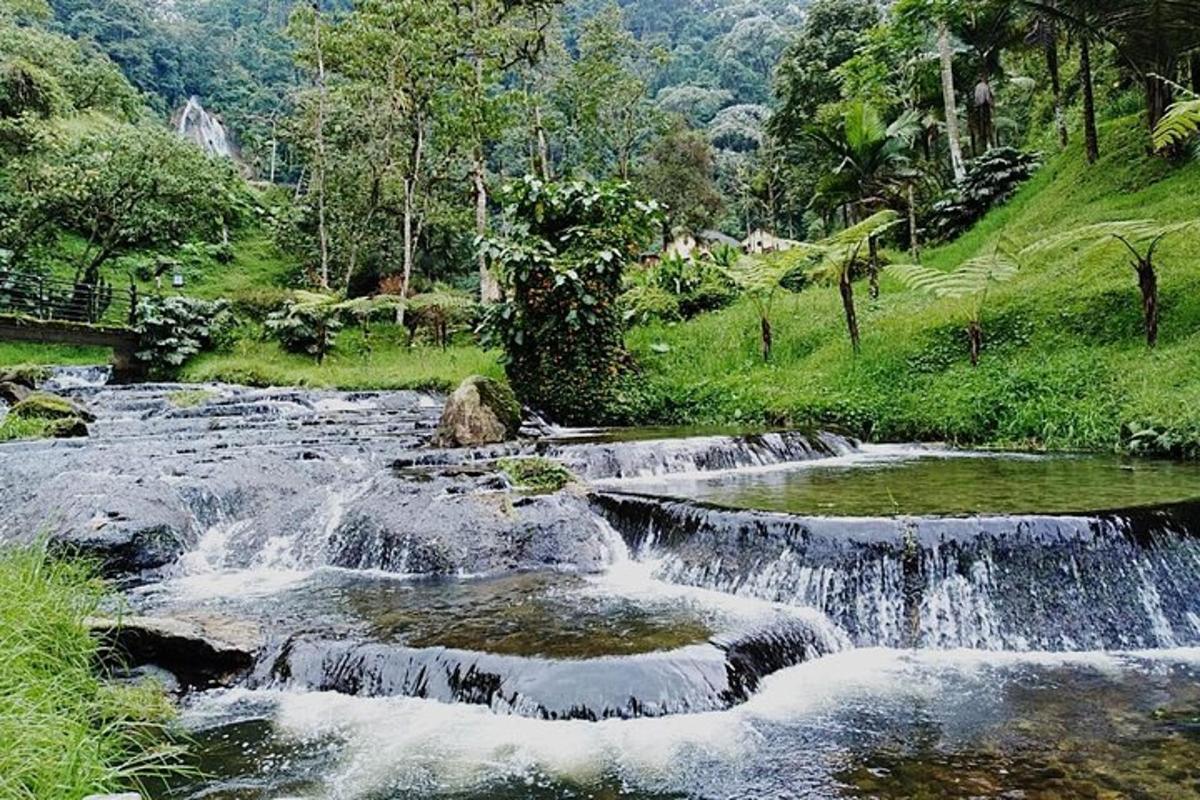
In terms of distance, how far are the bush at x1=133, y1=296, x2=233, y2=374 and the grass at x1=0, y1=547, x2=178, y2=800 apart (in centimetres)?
1865

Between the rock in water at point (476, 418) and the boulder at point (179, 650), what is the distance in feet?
17.7

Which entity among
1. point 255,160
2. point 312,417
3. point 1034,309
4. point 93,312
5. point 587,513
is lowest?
point 587,513

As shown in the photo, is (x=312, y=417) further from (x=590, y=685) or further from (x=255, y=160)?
(x=255, y=160)

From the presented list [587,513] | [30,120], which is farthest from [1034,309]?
[30,120]

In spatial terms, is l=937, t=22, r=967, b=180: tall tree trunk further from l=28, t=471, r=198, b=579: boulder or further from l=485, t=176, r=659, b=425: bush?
l=28, t=471, r=198, b=579: boulder

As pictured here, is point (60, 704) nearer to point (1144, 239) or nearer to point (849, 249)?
point (1144, 239)

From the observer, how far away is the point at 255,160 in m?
56.0

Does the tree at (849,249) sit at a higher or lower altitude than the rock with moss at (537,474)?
higher

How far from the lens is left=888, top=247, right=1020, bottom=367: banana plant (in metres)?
10.7

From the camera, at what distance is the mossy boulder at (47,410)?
13125mm

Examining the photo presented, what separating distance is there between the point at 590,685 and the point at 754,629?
1208mm

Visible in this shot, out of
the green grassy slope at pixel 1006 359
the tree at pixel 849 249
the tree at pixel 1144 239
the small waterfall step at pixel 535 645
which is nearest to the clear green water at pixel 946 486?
the green grassy slope at pixel 1006 359

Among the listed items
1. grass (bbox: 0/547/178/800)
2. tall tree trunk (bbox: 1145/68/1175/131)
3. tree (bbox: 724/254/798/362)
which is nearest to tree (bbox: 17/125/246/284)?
tree (bbox: 724/254/798/362)

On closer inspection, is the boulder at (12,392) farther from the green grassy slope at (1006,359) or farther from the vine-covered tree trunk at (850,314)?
the vine-covered tree trunk at (850,314)
